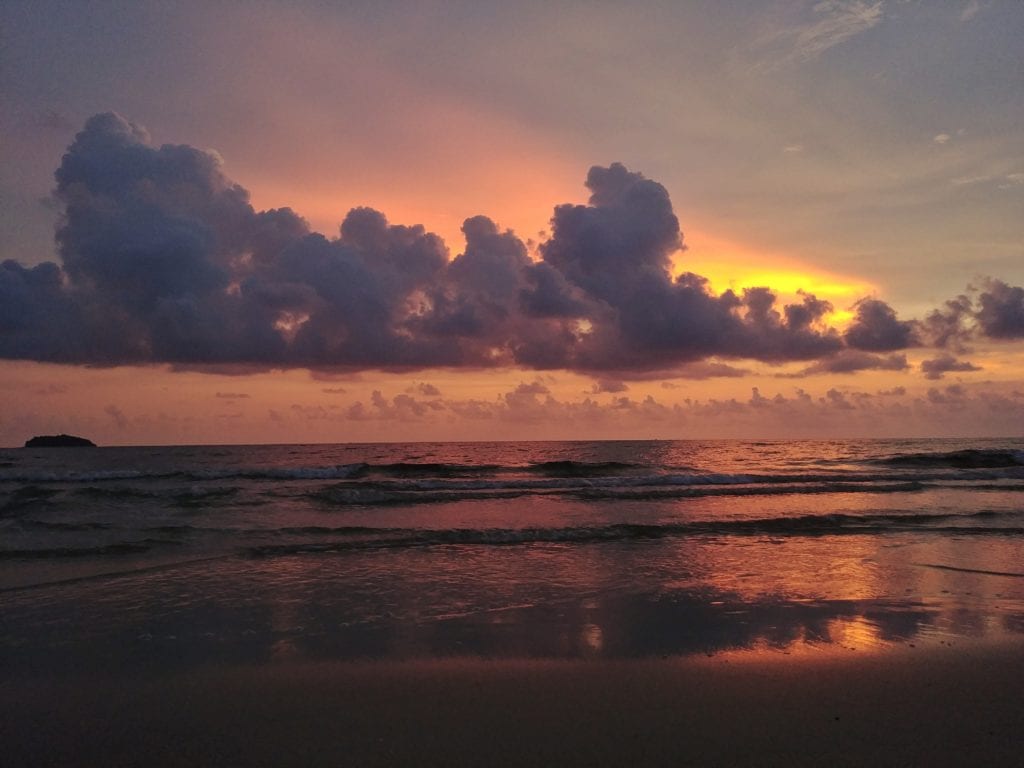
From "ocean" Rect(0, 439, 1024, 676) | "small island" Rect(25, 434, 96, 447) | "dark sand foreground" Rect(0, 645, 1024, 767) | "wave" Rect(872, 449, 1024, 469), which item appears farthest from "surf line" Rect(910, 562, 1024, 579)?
"small island" Rect(25, 434, 96, 447)

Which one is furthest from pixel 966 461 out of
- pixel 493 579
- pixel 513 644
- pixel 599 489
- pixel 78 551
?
pixel 78 551

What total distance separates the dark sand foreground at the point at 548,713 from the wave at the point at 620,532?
785 centimetres

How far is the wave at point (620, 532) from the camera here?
15260 mm

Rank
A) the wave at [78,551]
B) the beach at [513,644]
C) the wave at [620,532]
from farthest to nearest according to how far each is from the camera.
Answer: the wave at [620,532] < the wave at [78,551] < the beach at [513,644]

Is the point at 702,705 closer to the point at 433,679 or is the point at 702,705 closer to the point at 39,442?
the point at 433,679

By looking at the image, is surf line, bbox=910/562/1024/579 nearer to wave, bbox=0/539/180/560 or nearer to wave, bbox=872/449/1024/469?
wave, bbox=0/539/180/560

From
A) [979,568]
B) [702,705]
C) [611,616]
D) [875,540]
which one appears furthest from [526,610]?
[875,540]

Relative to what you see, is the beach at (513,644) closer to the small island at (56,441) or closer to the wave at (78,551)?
the wave at (78,551)

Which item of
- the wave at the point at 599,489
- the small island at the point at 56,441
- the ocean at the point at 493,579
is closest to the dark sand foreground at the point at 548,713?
the ocean at the point at 493,579

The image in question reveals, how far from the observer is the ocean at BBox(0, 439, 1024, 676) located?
A: 8078 mm

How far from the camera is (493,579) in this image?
1159 centimetres

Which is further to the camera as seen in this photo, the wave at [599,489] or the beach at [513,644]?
the wave at [599,489]

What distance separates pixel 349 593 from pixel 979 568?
1185 centimetres

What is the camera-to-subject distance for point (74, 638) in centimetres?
830
